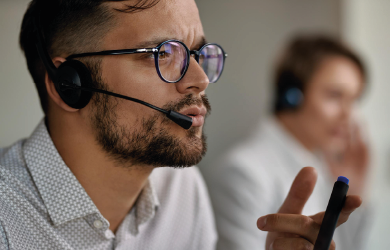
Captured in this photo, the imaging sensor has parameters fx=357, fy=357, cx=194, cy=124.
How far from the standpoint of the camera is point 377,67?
249 centimetres

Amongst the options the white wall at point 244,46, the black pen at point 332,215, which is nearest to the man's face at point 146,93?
the black pen at point 332,215

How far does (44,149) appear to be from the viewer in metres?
0.97

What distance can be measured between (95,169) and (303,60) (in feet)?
5.08

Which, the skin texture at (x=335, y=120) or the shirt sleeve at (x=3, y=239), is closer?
the shirt sleeve at (x=3, y=239)

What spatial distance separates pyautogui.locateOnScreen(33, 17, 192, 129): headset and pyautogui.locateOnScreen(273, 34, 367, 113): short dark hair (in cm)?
140

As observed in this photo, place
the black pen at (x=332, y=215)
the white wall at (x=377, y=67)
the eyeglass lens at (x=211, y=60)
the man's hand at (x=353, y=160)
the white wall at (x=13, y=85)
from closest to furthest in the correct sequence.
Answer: the black pen at (x=332, y=215) < the eyeglass lens at (x=211, y=60) < the white wall at (x=13, y=85) < the man's hand at (x=353, y=160) < the white wall at (x=377, y=67)

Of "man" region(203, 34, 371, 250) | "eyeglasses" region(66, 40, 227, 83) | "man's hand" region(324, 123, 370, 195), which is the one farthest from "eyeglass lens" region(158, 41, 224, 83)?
"man's hand" region(324, 123, 370, 195)

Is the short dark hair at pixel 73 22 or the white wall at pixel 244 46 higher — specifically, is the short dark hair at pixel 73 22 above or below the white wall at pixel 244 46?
below

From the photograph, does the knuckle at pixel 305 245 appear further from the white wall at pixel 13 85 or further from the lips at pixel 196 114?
the white wall at pixel 13 85

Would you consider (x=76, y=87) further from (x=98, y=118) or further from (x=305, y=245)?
(x=305, y=245)

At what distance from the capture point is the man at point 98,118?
88cm

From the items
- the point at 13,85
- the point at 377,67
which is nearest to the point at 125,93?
the point at 13,85

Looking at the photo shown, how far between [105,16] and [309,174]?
0.64 meters

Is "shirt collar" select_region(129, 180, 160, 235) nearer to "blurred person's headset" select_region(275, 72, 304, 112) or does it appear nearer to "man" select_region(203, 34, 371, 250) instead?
"man" select_region(203, 34, 371, 250)
